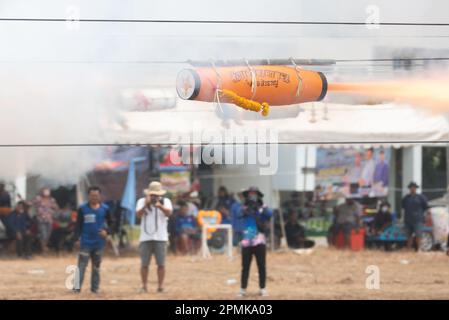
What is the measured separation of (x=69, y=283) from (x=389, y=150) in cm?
681

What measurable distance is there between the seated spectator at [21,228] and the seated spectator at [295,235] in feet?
14.2

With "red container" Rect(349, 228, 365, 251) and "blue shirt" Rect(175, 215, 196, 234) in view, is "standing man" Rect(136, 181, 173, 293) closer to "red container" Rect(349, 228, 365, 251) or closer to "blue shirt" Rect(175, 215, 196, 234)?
"blue shirt" Rect(175, 215, 196, 234)

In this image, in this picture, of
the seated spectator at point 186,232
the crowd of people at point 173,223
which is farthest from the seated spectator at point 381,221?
the seated spectator at point 186,232

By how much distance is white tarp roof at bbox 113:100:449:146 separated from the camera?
11789 millimetres

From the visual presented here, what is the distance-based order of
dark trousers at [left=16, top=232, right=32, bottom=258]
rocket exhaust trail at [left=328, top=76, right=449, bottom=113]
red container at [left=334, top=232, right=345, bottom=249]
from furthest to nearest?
red container at [left=334, top=232, right=345, bottom=249] → dark trousers at [left=16, top=232, right=32, bottom=258] → rocket exhaust trail at [left=328, top=76, right=449, bottom=113]

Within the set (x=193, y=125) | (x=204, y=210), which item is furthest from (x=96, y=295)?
(x=204, y=210)

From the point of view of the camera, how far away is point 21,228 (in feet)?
49.0

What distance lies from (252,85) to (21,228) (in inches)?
278

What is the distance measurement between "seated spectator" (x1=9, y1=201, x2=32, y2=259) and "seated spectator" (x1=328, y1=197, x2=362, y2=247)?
513 centimetres

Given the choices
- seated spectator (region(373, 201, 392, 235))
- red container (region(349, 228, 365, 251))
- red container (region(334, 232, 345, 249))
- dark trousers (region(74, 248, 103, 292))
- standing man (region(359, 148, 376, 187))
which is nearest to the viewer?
dark trousers (region(74, 248, 103, 292))

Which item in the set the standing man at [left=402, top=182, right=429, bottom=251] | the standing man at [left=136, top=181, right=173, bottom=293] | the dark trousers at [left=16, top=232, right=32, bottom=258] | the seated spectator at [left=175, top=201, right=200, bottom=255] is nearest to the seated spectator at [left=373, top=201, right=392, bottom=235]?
the standing man at [left=402, top=182, right=429, bottom=251]

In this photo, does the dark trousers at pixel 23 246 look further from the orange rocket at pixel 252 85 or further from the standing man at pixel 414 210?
the orange rocket at pixel 252 85

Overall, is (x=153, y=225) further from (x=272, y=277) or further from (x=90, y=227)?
(x=272, y=277)

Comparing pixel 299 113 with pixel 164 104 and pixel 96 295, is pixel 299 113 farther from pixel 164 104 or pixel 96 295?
pixel 96 295
